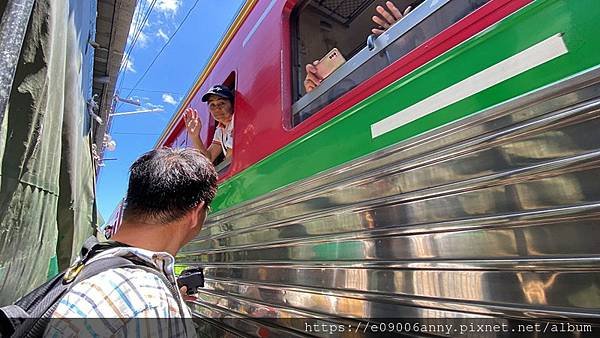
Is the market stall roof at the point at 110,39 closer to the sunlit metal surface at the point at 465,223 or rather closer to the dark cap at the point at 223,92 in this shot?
the dark cap at the point at 223,92

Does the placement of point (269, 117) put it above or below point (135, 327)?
above

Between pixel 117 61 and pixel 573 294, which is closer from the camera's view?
pixel 573 294

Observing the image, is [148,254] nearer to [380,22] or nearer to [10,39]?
[10,39]

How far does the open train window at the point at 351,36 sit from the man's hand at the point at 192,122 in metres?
1.43

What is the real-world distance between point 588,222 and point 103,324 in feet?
3.21

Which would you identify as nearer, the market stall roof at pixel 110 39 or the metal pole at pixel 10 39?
the metal pole at pixel 10 39

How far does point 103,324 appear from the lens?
0.78 m

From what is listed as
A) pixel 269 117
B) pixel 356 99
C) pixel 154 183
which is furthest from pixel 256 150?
pixel 154 183

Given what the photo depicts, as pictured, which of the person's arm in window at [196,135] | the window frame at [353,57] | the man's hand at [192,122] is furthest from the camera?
the man's hand at [192,122]

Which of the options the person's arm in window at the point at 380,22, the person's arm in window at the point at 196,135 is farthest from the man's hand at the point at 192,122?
the person's arm in window at the point at 380,22

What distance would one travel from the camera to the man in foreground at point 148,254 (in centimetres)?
79

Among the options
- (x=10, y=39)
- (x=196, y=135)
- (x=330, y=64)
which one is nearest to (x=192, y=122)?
(x=196, y=135)

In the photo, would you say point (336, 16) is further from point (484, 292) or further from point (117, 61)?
point (117, 61)

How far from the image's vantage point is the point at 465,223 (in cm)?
103
